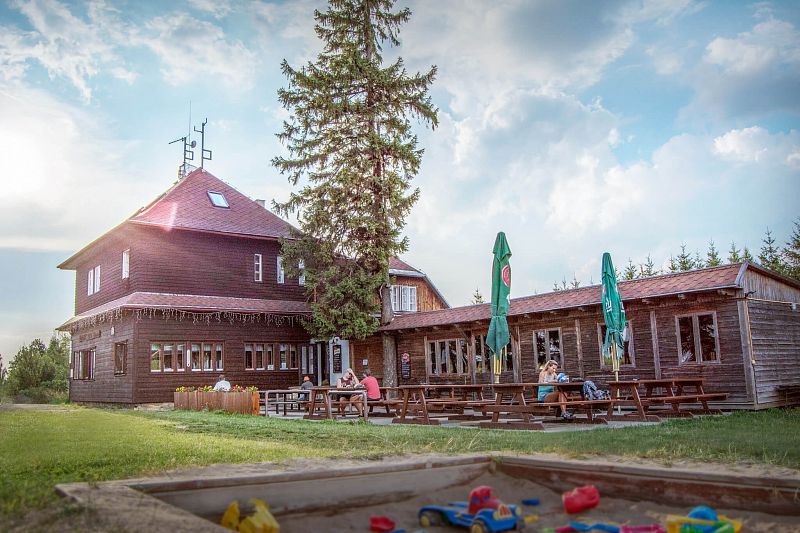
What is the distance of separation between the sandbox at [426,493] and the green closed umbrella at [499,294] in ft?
29.4

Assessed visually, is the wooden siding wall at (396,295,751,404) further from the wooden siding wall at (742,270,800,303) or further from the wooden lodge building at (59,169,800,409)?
the wooden siding wall at (742,270,800,303)

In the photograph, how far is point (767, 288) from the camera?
60.3 ft

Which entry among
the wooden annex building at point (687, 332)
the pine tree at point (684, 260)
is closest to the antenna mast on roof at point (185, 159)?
the wooden annex building at point (687, 332)

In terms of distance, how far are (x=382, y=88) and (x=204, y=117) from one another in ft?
36.2

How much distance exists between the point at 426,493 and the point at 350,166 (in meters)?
21.7

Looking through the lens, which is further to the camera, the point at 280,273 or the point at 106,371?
the point at 280,273

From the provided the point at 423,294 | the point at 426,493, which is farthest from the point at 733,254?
the point at 426,493

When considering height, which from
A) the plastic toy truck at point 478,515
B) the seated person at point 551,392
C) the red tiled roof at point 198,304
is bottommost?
the plastic toy truck at point 478,515

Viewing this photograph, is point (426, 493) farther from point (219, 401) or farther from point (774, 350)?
point (219, 401)

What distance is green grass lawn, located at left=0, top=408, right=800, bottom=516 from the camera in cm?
708

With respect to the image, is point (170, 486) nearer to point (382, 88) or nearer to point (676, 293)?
point (676, 293)

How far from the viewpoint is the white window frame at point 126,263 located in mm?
26812

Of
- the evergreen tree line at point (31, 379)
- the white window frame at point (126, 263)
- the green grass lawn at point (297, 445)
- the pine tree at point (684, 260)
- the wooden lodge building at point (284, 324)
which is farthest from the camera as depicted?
the pine tree at point (684, 260)

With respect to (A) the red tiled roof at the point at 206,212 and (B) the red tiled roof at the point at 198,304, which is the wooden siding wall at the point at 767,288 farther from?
(A) the red tiled roof at the point at 206,212
